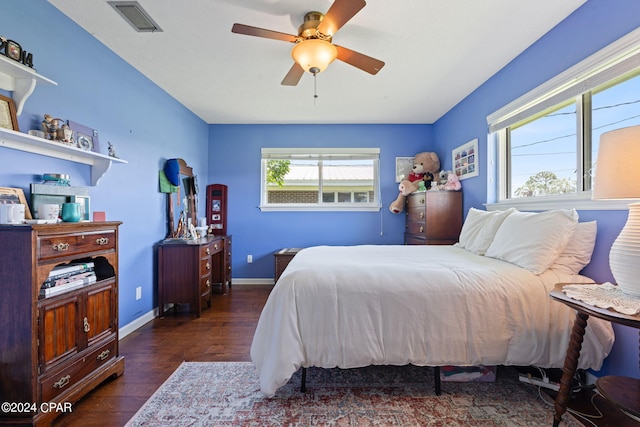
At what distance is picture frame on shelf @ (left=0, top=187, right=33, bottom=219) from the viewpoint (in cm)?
145

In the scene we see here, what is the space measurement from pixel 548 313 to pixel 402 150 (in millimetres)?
3070

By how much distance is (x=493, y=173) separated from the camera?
9.24 feet

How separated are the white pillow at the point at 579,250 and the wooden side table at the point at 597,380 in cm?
37

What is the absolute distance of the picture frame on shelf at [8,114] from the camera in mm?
1459

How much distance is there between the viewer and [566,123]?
2.02 metres

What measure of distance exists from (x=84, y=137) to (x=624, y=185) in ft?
9.97

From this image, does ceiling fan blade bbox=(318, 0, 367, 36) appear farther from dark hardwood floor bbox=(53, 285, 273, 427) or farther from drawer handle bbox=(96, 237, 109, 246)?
dark hardwood floor bbox=(53, 285, 273, 427)

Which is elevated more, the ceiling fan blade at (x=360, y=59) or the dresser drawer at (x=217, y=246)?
the ceiling fan blade at (x=360, y=59)

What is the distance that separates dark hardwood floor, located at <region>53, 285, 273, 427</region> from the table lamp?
2.21 metres

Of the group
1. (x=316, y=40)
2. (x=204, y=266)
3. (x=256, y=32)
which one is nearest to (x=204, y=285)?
(x=204, y=266)

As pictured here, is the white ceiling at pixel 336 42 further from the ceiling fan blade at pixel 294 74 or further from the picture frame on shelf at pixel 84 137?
the picture frame on shelf at pixel 84 137

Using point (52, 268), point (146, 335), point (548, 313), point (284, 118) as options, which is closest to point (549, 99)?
point (548, 313)

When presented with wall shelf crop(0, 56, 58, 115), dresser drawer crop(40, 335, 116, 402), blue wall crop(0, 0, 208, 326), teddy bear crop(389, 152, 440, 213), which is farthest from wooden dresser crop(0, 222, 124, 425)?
teddy bear crop(389, 152, 440, 213)

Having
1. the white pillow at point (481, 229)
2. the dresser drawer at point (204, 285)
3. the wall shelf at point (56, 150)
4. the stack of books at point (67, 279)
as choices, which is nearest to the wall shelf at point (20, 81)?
the wall shelf at point (56, 150)
